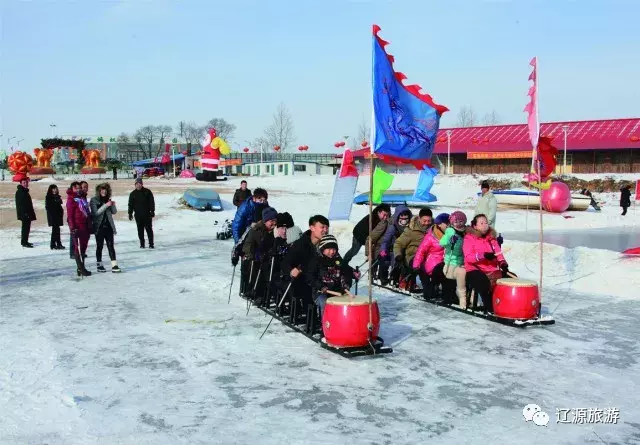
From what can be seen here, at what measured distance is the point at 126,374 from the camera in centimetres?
547

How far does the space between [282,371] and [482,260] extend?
3.43 m

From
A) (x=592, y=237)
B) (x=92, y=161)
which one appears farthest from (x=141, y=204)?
(x=92, y=161)

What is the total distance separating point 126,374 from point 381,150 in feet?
10.6

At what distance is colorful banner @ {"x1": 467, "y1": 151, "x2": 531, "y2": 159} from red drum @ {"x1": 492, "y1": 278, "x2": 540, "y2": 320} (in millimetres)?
41748

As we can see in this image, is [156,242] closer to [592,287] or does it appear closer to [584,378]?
[592,287]

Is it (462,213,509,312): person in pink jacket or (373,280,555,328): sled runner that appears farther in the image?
(462,213,509,312): person in pink jacket

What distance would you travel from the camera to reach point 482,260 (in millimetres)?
7820

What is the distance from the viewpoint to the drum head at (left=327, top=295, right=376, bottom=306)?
6.01 m

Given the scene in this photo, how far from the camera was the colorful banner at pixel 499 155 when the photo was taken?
47.2 m

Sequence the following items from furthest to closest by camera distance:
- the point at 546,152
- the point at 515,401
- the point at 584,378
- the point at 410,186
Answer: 1. the point at 410,186
2. the point at 546,152
3. the point at 584,378
4. the point at 515,401

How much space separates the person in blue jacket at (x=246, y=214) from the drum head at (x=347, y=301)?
3.68 meters

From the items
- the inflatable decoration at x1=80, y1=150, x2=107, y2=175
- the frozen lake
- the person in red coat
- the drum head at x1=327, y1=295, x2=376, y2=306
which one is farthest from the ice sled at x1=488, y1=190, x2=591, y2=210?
the inflatable decoration at x1=80, y1=150, x2=107, y2=175

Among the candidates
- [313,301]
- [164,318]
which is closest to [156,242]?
[164,318]

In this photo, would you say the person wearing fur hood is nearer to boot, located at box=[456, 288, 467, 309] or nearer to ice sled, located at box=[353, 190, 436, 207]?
boot, located at box=[456, 288, 467, 309]
